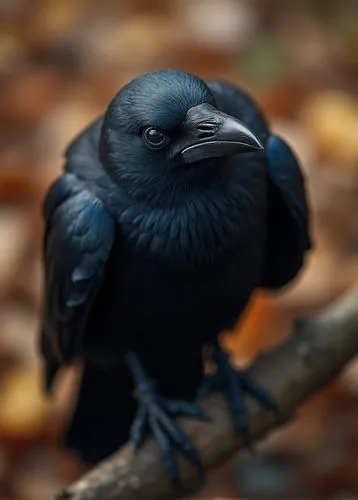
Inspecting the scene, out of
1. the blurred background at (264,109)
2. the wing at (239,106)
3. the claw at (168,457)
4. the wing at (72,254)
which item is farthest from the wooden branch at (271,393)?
the blurred background at (264,109)

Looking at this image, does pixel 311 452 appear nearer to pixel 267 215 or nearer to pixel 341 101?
pixel 267 215

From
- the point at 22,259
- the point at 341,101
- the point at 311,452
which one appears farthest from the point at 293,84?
the point at 311,452

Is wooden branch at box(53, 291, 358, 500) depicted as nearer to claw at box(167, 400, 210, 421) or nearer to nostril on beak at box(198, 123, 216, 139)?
claw at box(167, 400, 210, 421)

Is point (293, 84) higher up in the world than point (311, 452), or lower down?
higher up

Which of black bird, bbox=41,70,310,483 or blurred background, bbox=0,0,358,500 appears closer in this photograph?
black bird, bbox=41,70,310,483

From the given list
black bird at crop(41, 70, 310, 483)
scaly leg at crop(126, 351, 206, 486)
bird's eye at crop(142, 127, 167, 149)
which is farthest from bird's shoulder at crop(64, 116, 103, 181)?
scaly leg at crop(126, 351, 206, 486)

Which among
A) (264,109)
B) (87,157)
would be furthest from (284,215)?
(264,109)

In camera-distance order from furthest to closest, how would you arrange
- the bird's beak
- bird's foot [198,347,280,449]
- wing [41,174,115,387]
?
bird's foot [198,347,280,449], wing [41,174,115,387], the bird's beak
